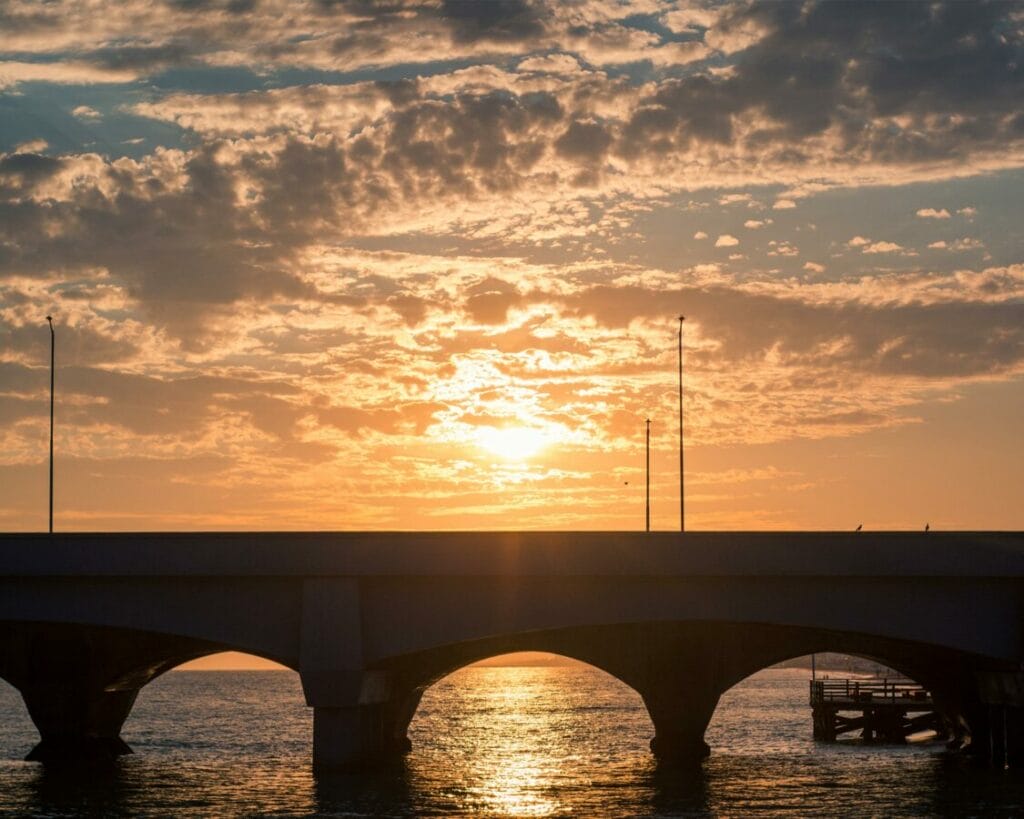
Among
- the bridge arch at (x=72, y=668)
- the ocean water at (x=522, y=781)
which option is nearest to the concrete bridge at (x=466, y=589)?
the ocean water at (x=522, y=781)

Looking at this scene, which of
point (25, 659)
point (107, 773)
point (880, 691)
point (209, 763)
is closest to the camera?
point (107, 773)

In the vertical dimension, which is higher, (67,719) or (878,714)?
(67,719)

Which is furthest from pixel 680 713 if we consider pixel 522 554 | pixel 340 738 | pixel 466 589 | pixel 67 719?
pixel 67 719

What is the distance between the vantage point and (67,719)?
68.5 metres

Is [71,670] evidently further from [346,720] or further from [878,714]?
[878,714]

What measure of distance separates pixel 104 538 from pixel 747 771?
26435mm

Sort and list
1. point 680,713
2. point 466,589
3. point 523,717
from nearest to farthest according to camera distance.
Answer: point 466,589 < point 680,713 < point 523,717

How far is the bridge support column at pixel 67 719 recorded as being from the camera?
222ft

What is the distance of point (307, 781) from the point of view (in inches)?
2306

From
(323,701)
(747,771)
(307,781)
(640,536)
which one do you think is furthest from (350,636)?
(747,771)

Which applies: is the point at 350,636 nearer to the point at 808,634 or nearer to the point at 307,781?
the point at 307,781

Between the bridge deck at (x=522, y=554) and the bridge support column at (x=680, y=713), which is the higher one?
the bridge deck at (x=522, y=554)

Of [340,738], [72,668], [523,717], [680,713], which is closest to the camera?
[340,738]

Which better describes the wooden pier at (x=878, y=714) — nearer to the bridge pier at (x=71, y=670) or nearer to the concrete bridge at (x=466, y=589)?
the concrete bridge at (x=466, y=589)
